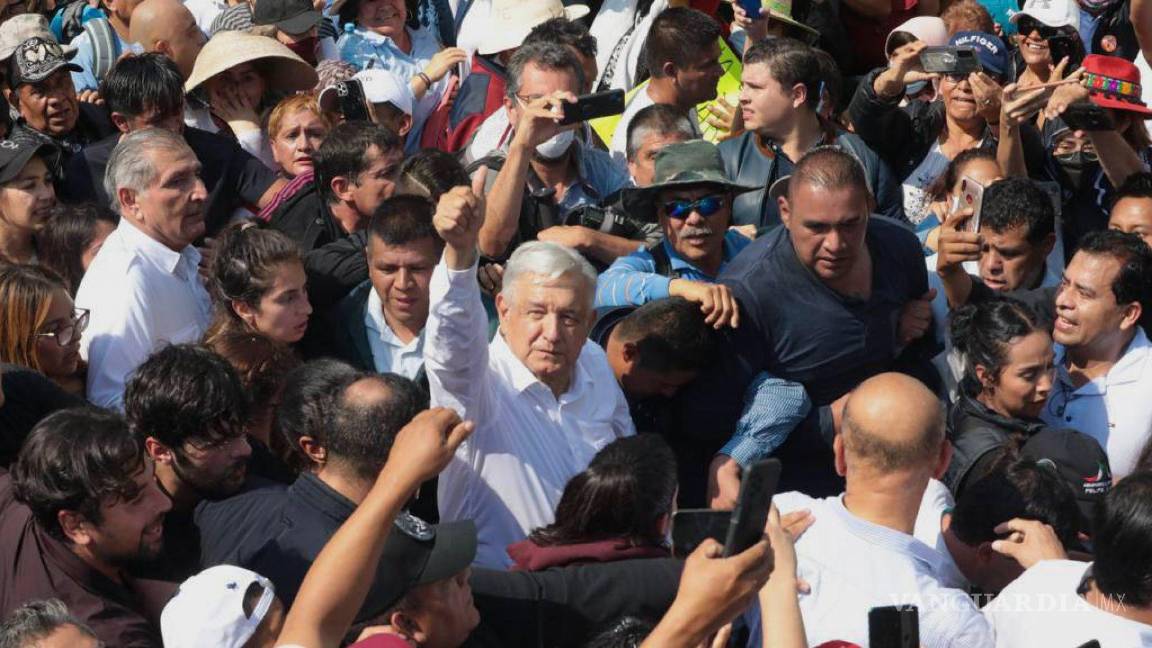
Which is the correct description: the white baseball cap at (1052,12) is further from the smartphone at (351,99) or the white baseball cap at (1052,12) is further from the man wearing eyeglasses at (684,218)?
the smartphone at (351,99)

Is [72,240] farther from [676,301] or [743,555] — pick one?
[743,555]

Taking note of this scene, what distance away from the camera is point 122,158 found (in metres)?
5.82

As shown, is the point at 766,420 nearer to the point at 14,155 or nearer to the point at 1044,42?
the point at 14,155

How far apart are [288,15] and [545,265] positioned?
3.44m

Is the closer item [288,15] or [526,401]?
[526,401]

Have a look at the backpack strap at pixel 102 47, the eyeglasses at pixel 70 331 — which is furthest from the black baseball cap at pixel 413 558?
the backpack strap at pixel 102 47

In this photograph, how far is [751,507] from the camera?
291 cm

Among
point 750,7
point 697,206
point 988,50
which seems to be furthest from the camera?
point 988,50

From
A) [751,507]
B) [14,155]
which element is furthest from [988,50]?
[751,507]

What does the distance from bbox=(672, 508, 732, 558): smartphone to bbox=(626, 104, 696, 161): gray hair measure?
3982 mm

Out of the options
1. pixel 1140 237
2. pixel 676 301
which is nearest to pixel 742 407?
pixel 676 301

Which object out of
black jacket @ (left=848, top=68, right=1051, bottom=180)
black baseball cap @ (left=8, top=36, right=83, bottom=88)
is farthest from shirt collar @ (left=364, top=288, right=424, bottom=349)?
black jacket @ (left=848, top=68, right=1051, bottom=180)

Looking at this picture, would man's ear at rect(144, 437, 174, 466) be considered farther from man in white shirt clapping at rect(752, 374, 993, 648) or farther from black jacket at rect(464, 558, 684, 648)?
man in white shirt clapping at rect(752, 374, 993, 648)

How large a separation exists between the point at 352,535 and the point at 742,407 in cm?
231
